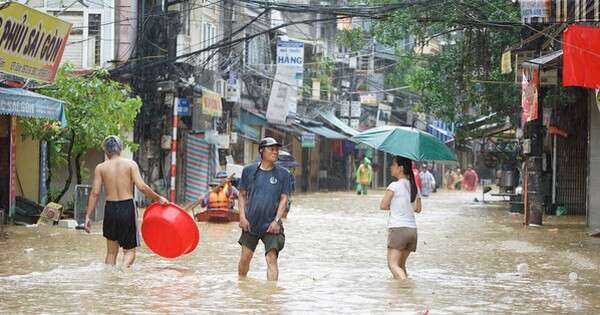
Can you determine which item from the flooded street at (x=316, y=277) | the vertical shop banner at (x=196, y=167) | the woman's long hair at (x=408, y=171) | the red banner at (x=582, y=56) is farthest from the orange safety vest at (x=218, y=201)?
the woman's long hair at (x=408, y=171)

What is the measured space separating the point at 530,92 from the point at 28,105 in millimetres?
9992

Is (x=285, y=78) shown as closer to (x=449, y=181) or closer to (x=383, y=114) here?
(x=383, y=114)

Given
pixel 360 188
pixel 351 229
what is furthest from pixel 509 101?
pixel 360 188

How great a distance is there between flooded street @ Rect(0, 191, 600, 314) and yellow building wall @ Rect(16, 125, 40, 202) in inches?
125

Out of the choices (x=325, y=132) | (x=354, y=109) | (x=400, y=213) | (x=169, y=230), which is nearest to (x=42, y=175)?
(x=169, y=230)

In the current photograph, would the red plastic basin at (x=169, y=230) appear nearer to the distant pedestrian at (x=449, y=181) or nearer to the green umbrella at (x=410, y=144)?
the green umbrella at (x=410, y=144)

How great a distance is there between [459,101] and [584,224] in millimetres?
9921

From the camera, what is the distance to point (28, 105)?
17953mm

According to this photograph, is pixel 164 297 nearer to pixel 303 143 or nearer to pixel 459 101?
pixel 459 101

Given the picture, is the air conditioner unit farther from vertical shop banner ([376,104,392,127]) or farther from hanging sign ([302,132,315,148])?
vertical shop banner ([376,104,392,127])

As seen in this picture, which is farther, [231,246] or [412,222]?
[231,246]

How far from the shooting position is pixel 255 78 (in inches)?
1725

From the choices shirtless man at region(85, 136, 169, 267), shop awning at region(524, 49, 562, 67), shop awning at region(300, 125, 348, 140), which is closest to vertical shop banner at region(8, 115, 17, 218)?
shirtless man at region(85, 136, 169, 267)

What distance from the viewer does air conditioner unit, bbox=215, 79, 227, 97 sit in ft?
120
